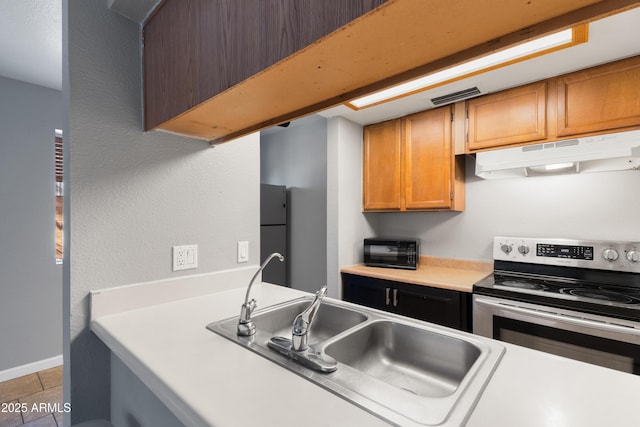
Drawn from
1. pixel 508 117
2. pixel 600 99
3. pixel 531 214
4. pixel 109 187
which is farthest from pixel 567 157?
pixel 109 187

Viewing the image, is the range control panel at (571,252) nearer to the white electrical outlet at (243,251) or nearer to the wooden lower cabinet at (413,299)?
the wooden lower cabinet at (413,299)

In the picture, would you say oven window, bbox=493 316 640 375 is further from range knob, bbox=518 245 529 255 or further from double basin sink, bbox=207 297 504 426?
double basin sink, bbox=207 297 504 426

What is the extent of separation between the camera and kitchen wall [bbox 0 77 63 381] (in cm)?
242

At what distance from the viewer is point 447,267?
2.63m

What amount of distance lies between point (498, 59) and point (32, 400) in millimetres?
3571

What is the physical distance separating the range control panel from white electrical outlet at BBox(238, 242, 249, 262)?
1.93 m

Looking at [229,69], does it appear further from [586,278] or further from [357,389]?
[586,278]

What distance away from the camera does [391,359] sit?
3.50 feet

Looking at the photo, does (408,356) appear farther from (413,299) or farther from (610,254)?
(610,254)

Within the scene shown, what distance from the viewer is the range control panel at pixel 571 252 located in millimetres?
1823

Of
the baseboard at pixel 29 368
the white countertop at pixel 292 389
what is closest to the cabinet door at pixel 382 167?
the white countertop at pixel 292 389

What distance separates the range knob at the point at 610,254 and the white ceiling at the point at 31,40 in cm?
359

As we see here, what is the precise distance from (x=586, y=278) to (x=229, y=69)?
8.11 ft

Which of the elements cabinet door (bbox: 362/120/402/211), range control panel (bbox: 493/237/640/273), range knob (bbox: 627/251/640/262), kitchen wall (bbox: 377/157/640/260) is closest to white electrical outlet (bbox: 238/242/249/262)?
cabinet door (bbox: 362/120/402/211)
